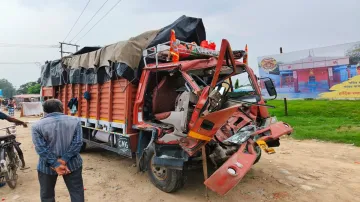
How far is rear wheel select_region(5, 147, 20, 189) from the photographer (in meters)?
4.67

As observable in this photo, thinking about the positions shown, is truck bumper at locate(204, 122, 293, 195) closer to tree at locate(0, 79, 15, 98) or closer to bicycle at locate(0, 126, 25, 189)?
bicycle at locate(0, 126, 25, 189)

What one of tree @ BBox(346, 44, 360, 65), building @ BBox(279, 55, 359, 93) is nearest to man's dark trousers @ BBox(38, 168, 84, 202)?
building @ BBox(279, 55, 359, 93)

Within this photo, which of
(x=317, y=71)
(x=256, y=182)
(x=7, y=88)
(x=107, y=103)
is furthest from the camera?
(x=7, y=88)

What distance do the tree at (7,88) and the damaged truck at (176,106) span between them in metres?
104

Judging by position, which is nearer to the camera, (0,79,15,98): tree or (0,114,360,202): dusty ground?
(0,114,360,202): dusty ground

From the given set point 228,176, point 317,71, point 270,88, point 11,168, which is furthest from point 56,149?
point 317,71

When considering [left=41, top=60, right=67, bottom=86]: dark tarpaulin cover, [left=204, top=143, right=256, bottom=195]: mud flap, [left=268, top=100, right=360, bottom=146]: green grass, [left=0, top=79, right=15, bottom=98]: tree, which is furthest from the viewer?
[left=0, top=79, right=15, bottom=98]: tree

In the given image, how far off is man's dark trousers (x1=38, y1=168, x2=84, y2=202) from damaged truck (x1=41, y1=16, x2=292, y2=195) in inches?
55.3

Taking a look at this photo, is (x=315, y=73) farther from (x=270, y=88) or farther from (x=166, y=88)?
(x=166, y=88)

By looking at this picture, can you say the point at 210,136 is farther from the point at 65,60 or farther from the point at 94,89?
the point at 65,60

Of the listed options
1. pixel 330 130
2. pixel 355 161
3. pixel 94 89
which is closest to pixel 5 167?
pixel 94 89

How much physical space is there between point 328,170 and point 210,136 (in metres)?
3.22

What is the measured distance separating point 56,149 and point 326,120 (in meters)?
11.1

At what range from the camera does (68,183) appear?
3.10 metres
